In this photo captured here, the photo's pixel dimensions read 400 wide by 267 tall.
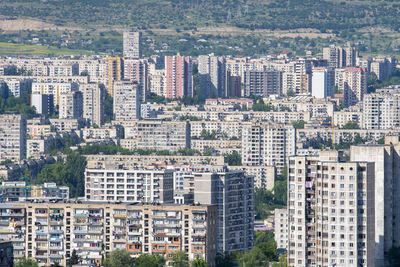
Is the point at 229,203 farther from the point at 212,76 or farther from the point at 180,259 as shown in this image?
the point at 212,76

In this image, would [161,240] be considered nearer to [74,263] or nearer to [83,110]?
[74,263]

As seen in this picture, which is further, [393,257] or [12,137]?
[12,137]

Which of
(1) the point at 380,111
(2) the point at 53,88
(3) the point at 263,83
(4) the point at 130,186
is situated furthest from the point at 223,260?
(3) the point at 263,83

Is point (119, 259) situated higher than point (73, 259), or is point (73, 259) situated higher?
Answer: point (119, 259)

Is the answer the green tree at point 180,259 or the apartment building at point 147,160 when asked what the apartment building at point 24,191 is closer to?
the apartment building at point 147,160

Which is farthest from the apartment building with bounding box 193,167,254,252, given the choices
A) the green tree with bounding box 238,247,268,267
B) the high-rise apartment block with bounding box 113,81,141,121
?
the high-rise apartment block with bounding box 113,81,141,121

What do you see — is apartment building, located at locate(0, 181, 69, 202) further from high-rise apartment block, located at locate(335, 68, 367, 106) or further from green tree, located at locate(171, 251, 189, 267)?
high-rise apartment block, located at locate(335, 68, 367, 106)
